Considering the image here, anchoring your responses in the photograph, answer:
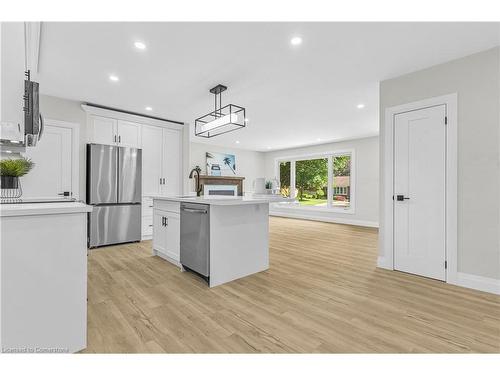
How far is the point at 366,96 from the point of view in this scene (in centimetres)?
383

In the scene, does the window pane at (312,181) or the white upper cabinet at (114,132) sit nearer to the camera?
the white upper cabinet at (114,132)

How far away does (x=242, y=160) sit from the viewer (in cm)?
916

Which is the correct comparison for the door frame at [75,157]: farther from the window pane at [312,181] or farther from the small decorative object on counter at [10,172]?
the window pane at [312,181]

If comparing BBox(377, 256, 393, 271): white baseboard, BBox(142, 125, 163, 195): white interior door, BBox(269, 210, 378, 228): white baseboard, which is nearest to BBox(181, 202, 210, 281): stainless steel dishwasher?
BBox(377, 256, 393, 271): white baseboard

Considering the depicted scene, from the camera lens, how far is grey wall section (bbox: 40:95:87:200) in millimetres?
3834

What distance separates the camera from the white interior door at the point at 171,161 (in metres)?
5.20

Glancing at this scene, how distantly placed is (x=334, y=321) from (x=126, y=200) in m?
4.01

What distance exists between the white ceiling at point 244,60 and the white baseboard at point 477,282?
92.2 inches

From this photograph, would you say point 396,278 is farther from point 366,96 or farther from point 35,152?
point 35,152

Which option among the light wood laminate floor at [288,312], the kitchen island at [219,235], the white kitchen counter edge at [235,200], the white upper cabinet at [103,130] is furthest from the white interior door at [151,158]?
the white kitchen counter edge at [235,200]

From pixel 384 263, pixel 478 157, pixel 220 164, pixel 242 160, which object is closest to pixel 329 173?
pixel 242 160

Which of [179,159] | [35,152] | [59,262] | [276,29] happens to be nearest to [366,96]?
[276,29]

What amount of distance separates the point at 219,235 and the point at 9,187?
2012 mm

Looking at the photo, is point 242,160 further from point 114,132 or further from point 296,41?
point 296,41
